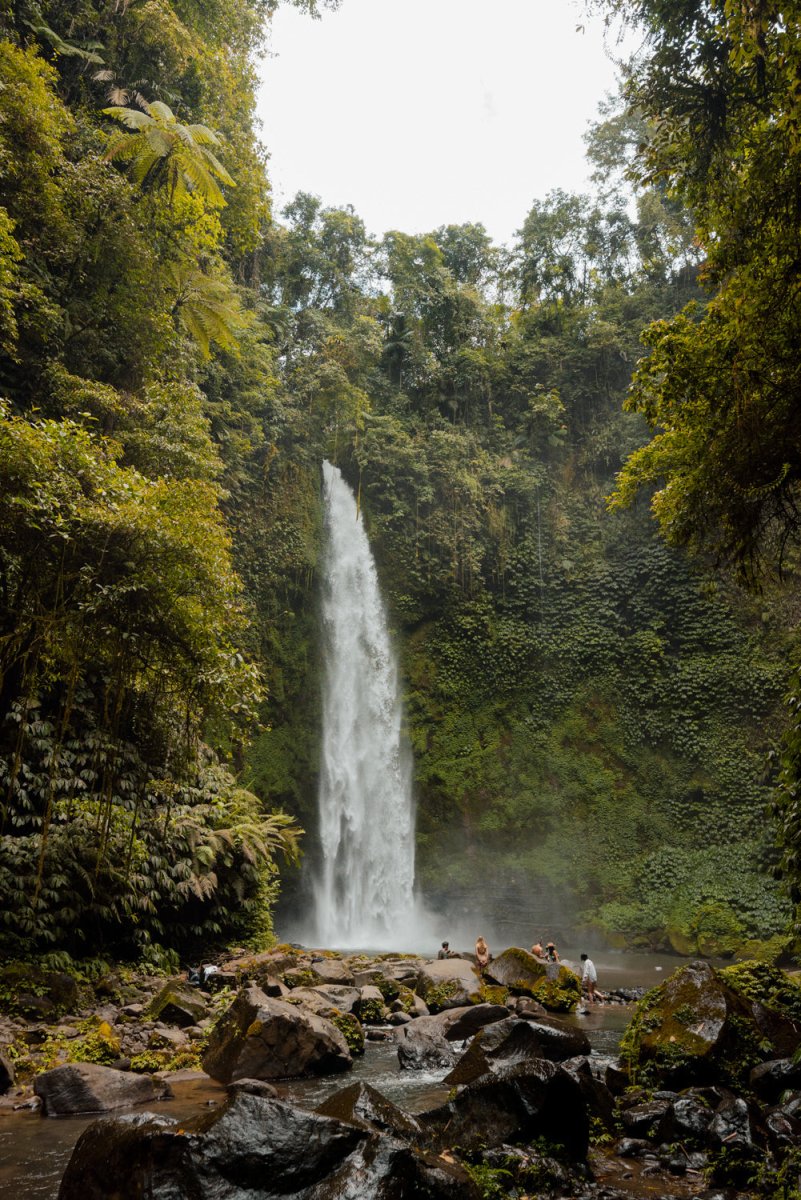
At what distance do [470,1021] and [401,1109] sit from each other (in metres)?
3.43

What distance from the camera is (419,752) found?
20.1 metres

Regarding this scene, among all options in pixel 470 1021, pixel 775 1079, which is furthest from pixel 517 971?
pixel 775 1079

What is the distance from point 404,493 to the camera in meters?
22.9

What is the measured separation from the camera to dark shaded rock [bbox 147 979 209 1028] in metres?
7.67

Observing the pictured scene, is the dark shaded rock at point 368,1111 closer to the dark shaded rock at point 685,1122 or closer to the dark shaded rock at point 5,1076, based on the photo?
the dark shaded rock at point 685,1122

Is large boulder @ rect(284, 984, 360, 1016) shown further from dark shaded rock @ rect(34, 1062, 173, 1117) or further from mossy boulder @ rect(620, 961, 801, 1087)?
mossy boulder @ rect(620, 961, 801, 1087)

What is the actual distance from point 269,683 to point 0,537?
442 inches

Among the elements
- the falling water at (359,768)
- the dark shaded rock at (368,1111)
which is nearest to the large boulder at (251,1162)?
the dark shaded rock at (368,1111)

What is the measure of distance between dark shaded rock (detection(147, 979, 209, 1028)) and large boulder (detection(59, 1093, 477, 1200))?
15.3 feet

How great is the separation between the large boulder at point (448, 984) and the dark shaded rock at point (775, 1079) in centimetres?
447

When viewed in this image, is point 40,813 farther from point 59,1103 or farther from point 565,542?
point 565,542

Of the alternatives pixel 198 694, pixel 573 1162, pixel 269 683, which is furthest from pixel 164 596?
pixel 269 683

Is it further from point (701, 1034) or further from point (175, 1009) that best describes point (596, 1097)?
point (175, 1009)

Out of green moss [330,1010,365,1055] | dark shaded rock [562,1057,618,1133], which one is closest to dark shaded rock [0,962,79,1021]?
green moss [330,1010,365,1055]
